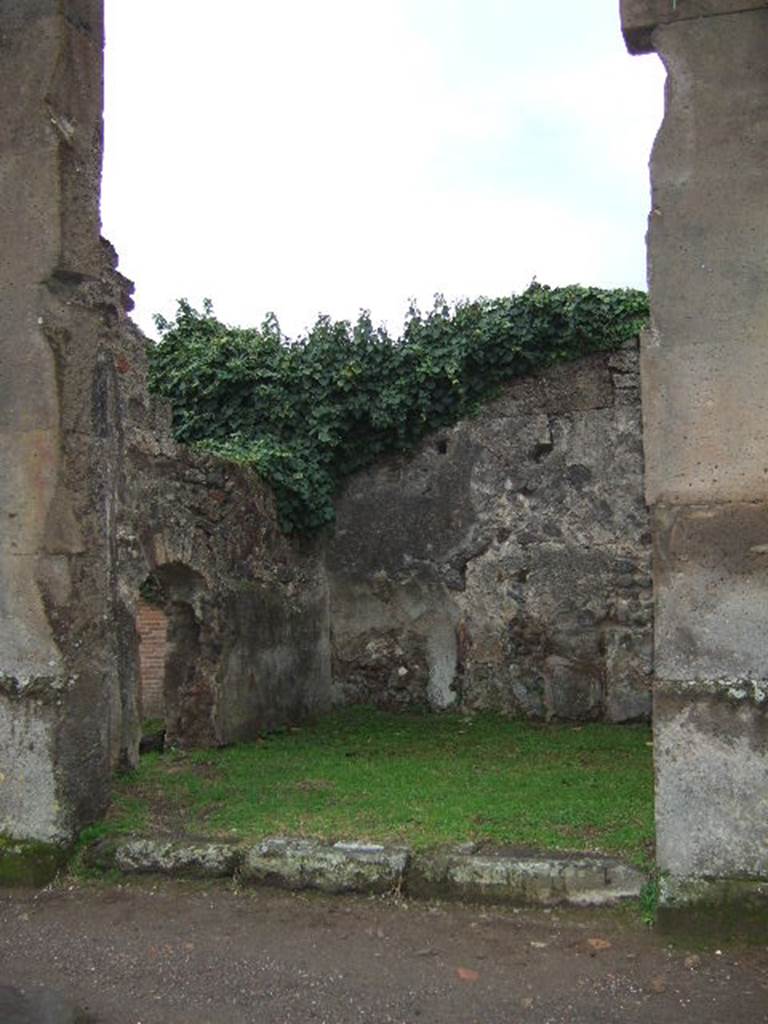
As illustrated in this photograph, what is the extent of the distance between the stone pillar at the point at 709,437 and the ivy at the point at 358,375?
565 cm

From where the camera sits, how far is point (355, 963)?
355 centimetres

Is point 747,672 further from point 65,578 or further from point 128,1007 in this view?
point 65,578

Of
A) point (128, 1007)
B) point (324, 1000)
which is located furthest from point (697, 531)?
point (128, 1007)

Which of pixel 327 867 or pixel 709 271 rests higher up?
pixel 709 271

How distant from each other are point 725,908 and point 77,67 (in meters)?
4.43

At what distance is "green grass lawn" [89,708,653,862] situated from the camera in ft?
15.6

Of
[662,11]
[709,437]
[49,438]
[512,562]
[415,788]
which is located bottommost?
[415,788]

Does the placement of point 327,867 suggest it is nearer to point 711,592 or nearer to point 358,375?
point 711,592

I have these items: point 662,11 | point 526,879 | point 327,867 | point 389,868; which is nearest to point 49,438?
point 327,867

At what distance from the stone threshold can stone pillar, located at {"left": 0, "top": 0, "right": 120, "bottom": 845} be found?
16.9 inches

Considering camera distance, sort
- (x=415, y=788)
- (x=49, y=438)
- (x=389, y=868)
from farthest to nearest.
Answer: (x=415, y=788)
(x=49, y=438)
(x=389, y=868)

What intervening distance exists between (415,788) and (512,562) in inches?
164

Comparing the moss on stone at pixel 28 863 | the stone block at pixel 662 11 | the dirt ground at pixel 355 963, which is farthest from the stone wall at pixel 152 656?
the stone block at pixel 662 11

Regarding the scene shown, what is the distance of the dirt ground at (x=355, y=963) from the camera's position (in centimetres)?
320
